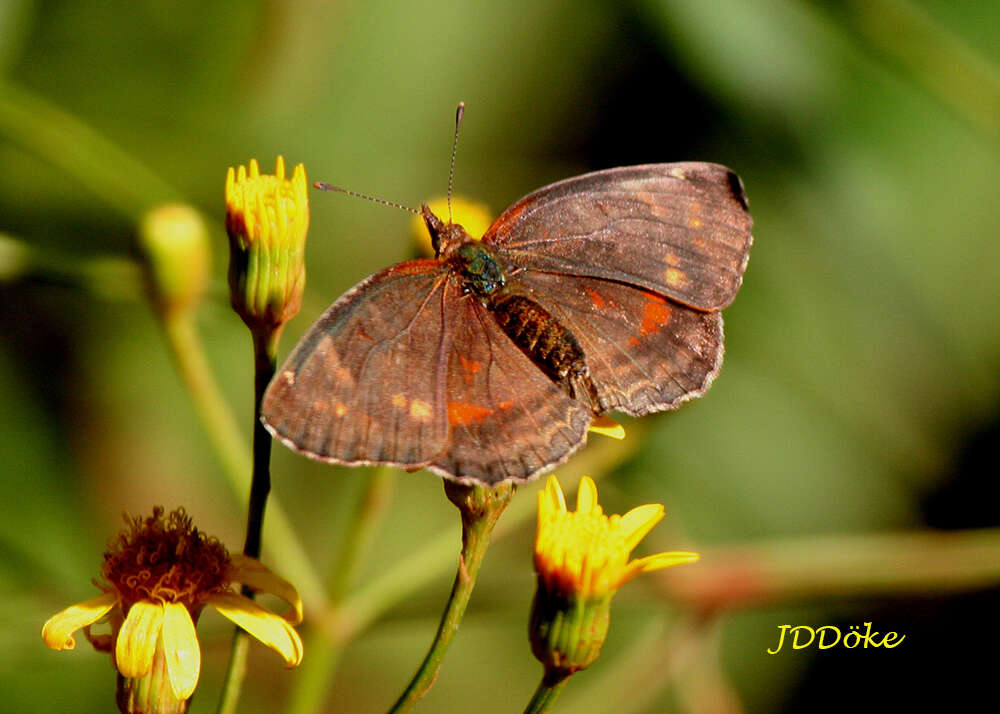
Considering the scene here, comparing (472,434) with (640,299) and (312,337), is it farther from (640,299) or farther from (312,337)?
(640,299)

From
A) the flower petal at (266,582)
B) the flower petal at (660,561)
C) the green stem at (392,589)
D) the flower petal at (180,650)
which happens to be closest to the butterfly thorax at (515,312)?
the flower petal at (660,561)

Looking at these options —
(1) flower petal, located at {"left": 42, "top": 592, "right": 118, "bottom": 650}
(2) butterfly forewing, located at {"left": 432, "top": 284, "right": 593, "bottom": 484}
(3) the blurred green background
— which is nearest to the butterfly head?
(2) butterfly forewing, located at {"left": 432, "top": 284, "right": 593, "bottom": 484}

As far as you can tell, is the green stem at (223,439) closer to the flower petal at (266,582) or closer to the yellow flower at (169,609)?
the yellow flower at (169,609)

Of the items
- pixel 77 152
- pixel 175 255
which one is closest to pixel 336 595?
pixel 175 255

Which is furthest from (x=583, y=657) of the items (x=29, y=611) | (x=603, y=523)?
(x=29, y=611)

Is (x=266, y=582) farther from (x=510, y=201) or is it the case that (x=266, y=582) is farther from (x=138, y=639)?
(x=510, y=201)
